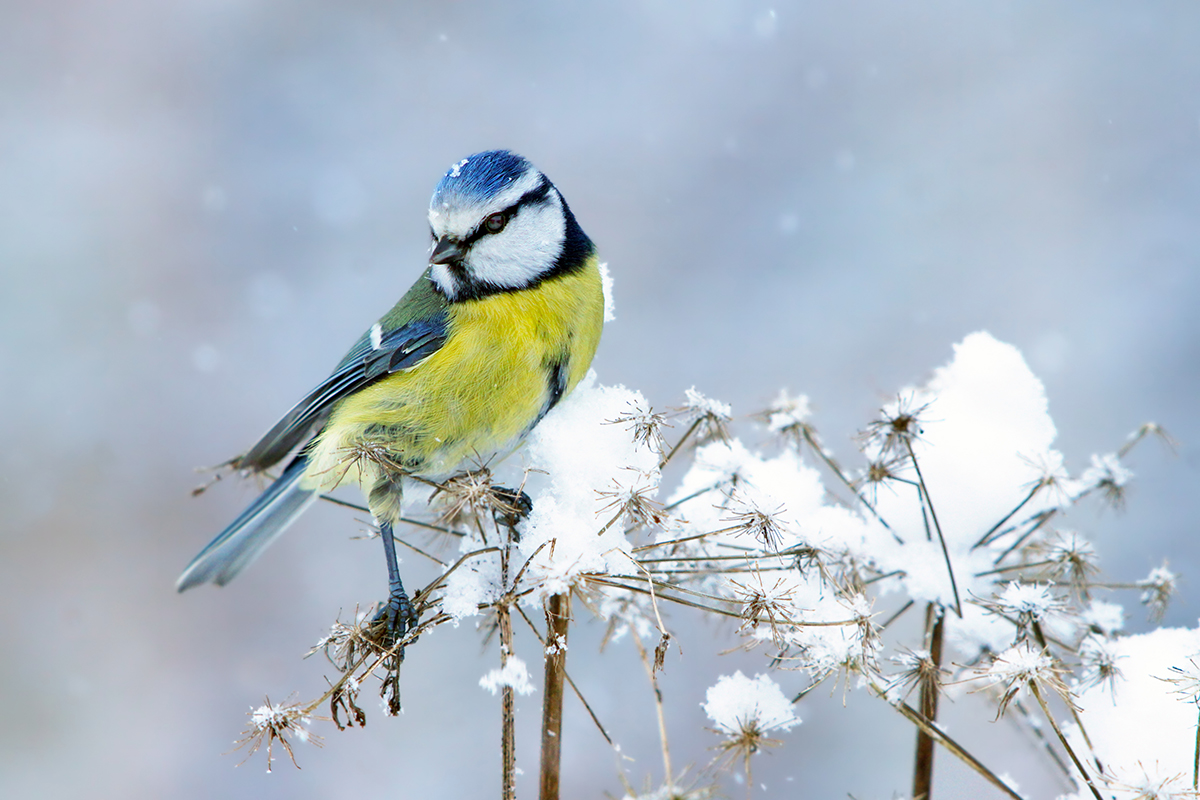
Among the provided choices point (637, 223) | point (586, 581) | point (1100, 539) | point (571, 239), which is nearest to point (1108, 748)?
point (586, 581)

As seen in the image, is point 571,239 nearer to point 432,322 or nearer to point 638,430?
point 432,322

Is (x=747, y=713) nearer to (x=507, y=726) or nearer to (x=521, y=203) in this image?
(x=507, y=726)

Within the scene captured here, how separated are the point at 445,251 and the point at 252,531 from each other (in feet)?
2.86

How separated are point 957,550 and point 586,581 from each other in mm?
636

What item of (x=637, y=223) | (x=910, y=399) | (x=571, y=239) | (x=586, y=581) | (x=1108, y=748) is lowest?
(x=1108, y=748)

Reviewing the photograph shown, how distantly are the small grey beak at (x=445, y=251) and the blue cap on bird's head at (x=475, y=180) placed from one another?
8 cm

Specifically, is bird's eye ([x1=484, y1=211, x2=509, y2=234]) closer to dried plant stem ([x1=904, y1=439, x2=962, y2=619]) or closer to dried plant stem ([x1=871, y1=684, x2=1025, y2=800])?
dried plant stem ([x1=904, y1=439, x2=962, y2=619])

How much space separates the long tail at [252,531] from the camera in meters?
2.06

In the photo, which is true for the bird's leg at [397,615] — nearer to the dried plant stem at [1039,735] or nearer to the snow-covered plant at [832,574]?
the snow-covered plant at [832,574]

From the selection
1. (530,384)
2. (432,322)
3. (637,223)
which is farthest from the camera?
(637,223)

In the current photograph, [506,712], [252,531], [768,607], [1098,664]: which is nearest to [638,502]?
[768,607]

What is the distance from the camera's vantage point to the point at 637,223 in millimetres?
4246

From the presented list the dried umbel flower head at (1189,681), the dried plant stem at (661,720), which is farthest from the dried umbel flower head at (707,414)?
the dried umbel flower head at (1189,681)

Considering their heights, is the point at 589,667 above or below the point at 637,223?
below
